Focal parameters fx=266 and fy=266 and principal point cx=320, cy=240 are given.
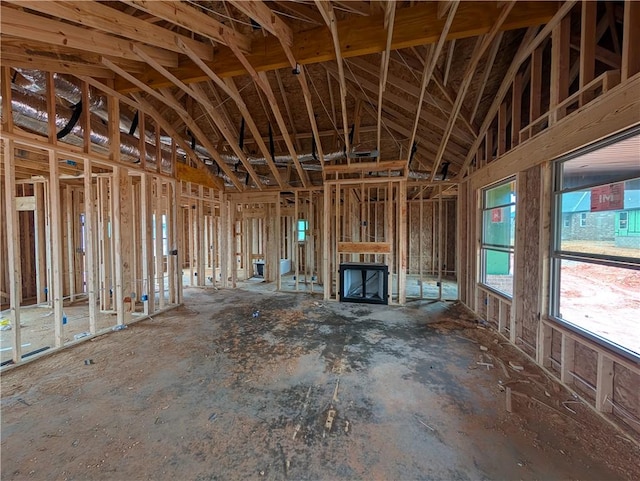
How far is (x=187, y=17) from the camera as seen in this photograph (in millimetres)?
2604

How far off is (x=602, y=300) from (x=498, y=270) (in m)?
1.97

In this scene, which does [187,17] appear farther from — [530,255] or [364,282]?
[364,282]

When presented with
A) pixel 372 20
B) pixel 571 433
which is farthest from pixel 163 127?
pixel 571 433

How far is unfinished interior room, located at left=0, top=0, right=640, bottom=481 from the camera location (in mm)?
1944

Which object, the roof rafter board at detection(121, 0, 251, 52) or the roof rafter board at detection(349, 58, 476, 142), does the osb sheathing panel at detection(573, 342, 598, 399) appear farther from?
the roof rafter board at detection(121, 0, 251, 52)

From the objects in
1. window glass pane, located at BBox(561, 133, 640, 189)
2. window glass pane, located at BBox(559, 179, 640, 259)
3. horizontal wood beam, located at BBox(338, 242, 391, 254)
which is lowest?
horizontal wood beam, located at BBox(338, 242, 391, 254)

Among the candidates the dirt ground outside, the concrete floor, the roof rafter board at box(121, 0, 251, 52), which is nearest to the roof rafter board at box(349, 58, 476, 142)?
the roof rafter board at box(121, 0, 251, 52)

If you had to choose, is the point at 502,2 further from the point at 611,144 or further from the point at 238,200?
the point at 238,200

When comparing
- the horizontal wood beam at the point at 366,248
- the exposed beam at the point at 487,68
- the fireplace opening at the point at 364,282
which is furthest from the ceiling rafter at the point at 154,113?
the exposed beam at the point at 487,68

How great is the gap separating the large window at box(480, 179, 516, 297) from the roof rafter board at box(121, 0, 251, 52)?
13.9ft

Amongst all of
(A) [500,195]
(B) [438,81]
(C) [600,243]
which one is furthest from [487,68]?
(C) [600,243]

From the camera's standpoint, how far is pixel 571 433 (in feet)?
6.65

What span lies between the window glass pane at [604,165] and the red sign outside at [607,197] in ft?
0.20

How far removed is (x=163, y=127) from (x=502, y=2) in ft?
17.5
